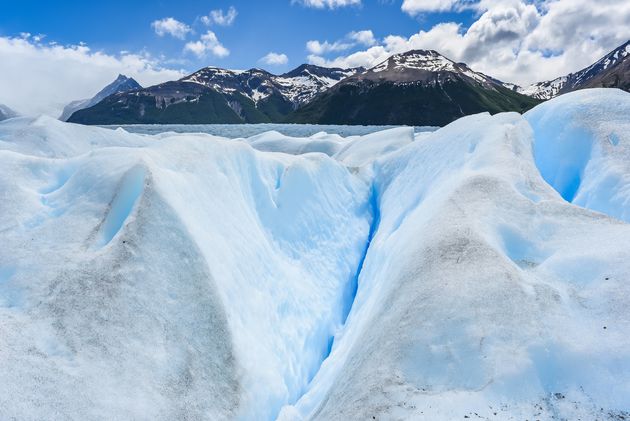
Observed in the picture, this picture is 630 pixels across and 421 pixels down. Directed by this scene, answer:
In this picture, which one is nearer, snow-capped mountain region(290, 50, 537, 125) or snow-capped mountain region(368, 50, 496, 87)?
snow-capped mountain region(290, 50, 537, 125)

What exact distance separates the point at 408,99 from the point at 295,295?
455 ft

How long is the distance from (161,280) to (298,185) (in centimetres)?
686

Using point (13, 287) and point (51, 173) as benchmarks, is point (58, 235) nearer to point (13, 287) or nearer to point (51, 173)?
point (13, 287)

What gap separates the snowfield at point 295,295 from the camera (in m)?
4.91

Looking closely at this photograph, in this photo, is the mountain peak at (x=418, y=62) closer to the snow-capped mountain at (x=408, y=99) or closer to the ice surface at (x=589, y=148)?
the snow-capped mountain at (x=408, y=99)

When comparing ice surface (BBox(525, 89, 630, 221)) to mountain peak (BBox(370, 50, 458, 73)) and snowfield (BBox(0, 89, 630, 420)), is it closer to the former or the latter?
snowfield (BBox(0, 89, 630, 420))

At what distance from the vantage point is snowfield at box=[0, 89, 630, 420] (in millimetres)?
4906

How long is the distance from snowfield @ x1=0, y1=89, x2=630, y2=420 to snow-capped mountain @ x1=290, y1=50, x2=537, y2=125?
12593 centimetres

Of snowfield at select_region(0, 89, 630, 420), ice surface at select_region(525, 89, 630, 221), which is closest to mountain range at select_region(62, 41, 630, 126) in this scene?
ice surface at select_region(525, 89, 630, 221)

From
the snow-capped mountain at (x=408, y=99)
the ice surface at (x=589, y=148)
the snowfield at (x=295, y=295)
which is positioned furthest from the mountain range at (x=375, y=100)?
the snowfield at (x=295, y=295)

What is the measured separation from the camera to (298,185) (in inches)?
517

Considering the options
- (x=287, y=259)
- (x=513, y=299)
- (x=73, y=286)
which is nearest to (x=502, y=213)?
(x=513, y=299)

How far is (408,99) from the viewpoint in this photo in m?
140

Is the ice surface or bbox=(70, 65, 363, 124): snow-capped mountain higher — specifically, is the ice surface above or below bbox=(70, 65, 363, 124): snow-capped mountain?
below
